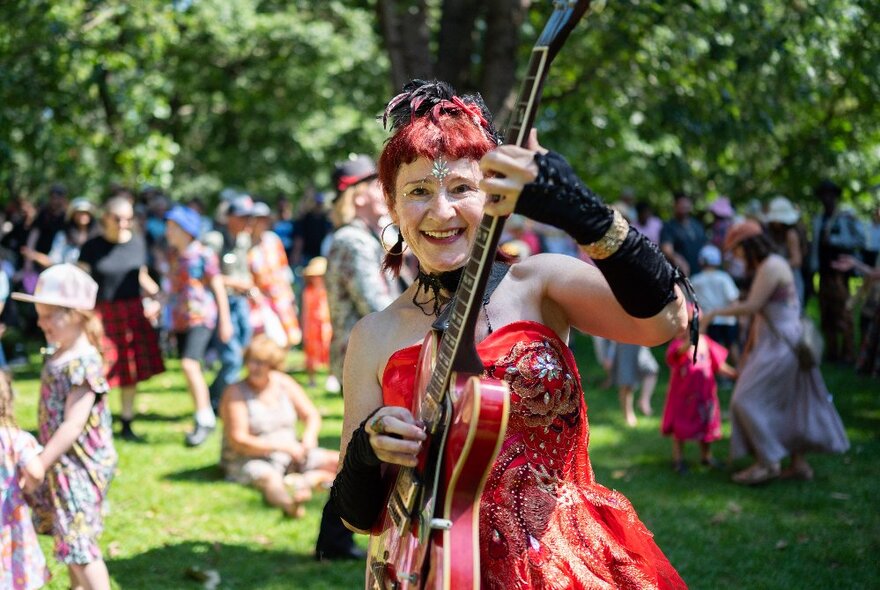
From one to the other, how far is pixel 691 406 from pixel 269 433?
3.07 m

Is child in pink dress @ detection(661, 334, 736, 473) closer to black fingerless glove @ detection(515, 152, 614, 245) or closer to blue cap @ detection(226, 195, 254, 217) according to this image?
blue cap @ detection(226, 195, 254, 217)

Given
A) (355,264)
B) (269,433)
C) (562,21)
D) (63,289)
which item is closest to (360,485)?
(562,21)

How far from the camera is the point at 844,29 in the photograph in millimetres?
8492

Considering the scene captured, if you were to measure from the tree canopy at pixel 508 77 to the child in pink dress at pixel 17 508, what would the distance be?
19.4ft

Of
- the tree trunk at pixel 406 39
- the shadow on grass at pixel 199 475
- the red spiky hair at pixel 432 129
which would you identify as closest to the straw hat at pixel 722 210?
the tree trunk at pixel 406 39

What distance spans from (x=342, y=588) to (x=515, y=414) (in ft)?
11.3

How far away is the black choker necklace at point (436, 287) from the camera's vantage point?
8.54 feet

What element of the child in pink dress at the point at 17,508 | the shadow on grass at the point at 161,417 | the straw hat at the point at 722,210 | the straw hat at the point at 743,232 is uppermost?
the straw hat at the point at 722,210

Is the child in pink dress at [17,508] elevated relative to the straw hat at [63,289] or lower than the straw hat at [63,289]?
lower

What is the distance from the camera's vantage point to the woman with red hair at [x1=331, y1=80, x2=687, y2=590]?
233 centimetres

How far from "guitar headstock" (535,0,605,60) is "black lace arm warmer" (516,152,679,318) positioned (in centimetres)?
20

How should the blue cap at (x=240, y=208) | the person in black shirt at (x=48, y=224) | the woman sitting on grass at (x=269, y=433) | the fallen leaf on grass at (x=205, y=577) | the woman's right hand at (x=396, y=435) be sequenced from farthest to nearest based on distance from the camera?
the person in black shirt at (x=48, y=224), the blue cap at (x=240, y=208), the woman sitting on grass at (x=269, y=433), the fallen leaf on grass at (x=205, y=577), the woman's right hand at (x=396, y=435)

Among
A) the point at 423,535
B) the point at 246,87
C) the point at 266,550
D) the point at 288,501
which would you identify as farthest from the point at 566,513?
the point at 246,87

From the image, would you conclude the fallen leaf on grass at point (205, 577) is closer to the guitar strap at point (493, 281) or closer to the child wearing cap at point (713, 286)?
the guitar strap at point (493, 281)
